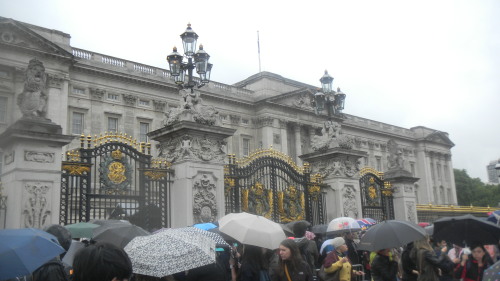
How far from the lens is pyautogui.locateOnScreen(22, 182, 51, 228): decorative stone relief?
904cm

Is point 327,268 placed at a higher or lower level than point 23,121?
lower

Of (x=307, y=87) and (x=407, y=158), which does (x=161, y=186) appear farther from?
(x=407, y=158)

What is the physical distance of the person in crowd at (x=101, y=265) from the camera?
3238mm

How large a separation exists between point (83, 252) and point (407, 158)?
66014 mm

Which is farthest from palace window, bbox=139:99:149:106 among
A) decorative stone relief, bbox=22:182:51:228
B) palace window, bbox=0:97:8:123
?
decorative stone relief, bbox=22:182:51:228

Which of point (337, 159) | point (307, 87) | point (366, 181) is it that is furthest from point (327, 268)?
point (307, 87)

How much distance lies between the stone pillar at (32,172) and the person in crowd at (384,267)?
5974mm

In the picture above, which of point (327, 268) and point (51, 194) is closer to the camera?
point (327, 268)

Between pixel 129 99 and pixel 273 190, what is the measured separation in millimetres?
27222

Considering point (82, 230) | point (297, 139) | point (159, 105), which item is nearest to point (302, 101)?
point (297, 139)

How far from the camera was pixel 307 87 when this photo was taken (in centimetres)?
5169

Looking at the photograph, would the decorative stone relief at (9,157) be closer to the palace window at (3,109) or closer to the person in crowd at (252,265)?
the person in crowd at (252,265)

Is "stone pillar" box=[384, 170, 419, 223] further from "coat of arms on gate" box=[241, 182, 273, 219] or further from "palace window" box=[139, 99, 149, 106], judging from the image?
"palace window" box=[139, 99, 149, 106]

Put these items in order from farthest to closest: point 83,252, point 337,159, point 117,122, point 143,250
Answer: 1. point 117,122
2. point 337,159
3. point 143,250
4. point 83,252
